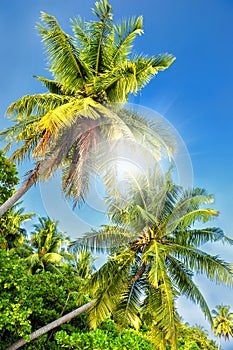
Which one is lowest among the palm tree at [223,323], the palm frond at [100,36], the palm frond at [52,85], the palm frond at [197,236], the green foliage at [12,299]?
the green foliage at [12,299]

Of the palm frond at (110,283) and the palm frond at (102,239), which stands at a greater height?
the palm frond at (102,239)

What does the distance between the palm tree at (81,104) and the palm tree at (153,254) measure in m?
1.87

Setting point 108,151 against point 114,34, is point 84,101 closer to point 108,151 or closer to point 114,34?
point 108,151

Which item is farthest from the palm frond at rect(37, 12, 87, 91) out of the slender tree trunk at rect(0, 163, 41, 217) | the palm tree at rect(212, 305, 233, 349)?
the palm tree at rect(212, 305, 233, 349)

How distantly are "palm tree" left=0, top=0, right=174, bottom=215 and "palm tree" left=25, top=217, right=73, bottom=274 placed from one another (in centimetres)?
1366

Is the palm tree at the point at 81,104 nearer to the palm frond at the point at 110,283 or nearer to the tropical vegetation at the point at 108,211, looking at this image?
the tropical vegetation at the point at 108,211

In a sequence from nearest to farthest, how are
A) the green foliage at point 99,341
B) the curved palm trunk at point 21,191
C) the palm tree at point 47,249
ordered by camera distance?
the green foliage at point 99,341 → the curved palm trunk at point 21,191 → the palm tree at point 47,249

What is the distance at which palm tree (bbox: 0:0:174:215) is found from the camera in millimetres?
10799

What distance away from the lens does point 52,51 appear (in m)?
12.0

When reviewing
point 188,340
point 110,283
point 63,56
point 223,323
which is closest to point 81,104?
point 63,56

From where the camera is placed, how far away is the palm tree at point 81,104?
10.8m

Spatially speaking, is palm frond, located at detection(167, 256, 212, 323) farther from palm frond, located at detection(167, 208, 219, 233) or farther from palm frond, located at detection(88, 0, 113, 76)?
palm frond, located at detection(88, 0, 113, 76)

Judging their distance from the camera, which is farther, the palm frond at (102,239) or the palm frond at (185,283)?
the palm frond at (102,239)

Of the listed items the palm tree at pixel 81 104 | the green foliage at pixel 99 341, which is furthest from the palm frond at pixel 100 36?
the green foliage at pixel 99 341
